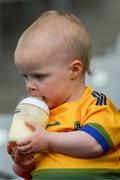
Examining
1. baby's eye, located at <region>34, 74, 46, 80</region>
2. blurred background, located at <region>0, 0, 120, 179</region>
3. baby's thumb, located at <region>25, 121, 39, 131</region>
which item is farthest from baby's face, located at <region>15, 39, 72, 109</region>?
blurred background, located at <region>0, 0, 120, 179</region>

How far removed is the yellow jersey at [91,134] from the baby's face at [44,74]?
0.05 meters

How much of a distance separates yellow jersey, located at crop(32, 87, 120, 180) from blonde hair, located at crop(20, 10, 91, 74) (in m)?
0.14

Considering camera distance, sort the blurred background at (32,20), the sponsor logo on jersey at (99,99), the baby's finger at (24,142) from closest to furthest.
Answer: the baby's finger at (24,142), the sponsor logo on jersey at (99,99), the blurred background at (32,20)

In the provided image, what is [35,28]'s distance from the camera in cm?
204

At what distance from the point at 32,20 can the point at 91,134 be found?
2100 mm

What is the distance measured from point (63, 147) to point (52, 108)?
0.18 metres

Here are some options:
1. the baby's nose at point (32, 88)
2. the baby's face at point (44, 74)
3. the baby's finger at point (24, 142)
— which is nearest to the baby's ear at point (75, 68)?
the baby's face at point (44, 74)

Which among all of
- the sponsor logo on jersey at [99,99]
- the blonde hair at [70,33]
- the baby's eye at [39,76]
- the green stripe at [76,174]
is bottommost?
the green stripe at [76,174]

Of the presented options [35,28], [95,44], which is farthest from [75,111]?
[95,44]

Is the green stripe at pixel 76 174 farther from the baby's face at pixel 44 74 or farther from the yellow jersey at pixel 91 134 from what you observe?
the baby's face at pixel 44 74

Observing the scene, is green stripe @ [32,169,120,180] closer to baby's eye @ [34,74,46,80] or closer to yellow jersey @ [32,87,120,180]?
yellow jersey @ [32,87,120,180]

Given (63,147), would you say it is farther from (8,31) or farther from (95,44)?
(8,31)

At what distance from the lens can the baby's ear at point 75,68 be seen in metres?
2.01

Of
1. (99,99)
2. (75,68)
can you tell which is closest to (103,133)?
(99,99)
